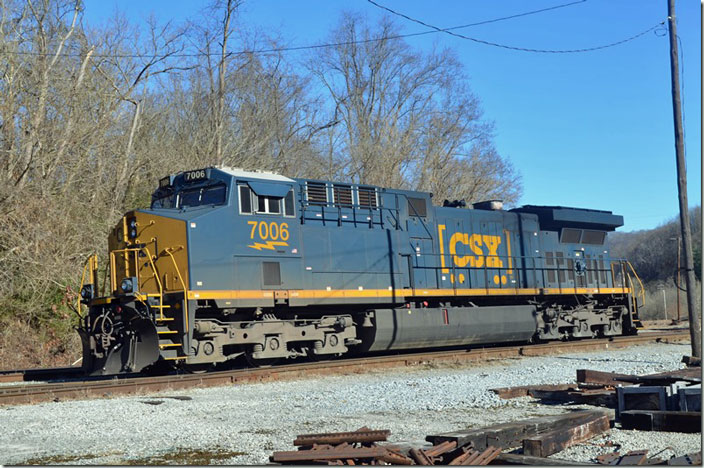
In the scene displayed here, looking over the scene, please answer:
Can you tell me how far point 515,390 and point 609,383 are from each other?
1479mm

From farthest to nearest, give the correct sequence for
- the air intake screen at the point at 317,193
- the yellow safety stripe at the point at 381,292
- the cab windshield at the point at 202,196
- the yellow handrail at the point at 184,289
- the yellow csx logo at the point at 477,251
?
the yellow csx logo at the point at 477,251 < the air intake screen at the point at 317,193 < the cab windshield at the point at 202,196 < the yellow safety stripe at the point at 381,292 < the yellow handrail at the point at 184,289

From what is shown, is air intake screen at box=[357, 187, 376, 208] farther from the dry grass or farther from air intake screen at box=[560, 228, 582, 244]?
the dry grass

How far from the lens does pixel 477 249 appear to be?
709 inches

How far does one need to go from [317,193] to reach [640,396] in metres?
7.99

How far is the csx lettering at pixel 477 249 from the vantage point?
17484 mm

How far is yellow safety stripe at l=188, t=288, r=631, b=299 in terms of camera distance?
12875mm

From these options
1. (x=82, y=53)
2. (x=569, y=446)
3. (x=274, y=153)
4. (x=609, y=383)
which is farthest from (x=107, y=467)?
(x=274, y=153)

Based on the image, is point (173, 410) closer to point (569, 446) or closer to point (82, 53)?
point (569, 446)

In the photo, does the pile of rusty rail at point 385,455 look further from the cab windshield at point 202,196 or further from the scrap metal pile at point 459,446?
the cab windshield at point 202,196

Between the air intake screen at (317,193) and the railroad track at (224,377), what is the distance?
10.5 ft

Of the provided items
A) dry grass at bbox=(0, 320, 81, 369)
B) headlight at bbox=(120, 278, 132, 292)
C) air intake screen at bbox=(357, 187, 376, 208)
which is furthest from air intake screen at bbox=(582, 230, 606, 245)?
dry grass at bbox=(0, 320, 81, 369)

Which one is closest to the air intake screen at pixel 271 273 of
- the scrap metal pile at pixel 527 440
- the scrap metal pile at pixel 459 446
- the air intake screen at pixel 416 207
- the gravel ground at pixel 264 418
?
the gravel ground at pixel 264 418

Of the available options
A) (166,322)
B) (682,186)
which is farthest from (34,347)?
(682,186)

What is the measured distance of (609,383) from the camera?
1042 centimetres
